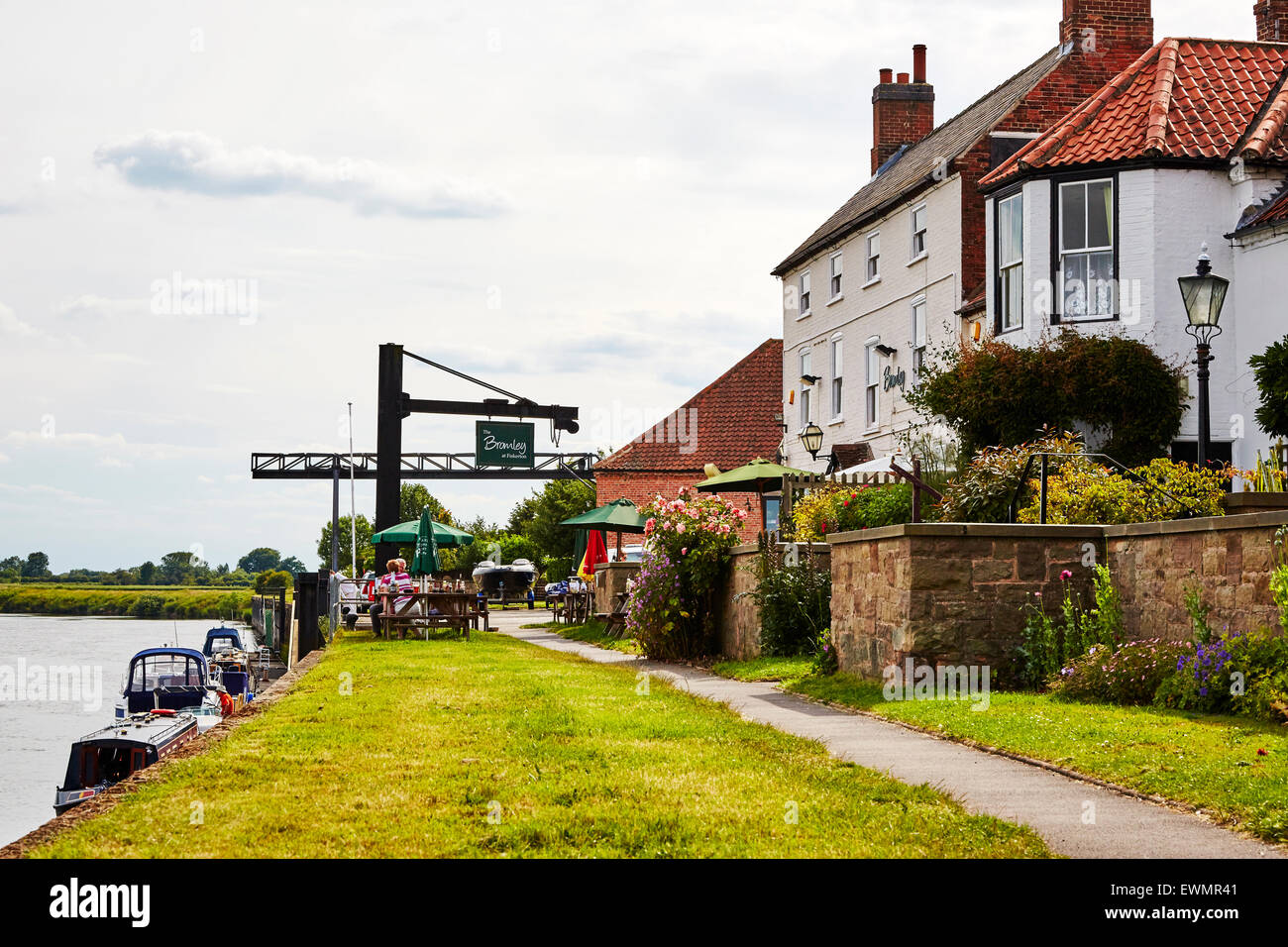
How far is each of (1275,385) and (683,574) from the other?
7714 millimetres

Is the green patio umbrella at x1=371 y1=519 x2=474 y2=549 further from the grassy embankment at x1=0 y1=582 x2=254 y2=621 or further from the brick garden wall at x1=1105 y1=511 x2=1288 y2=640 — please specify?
the grassy embankment at x1=0 y1=582 x2=254 y2=621

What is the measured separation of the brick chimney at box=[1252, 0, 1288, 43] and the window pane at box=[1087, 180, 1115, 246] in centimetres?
822

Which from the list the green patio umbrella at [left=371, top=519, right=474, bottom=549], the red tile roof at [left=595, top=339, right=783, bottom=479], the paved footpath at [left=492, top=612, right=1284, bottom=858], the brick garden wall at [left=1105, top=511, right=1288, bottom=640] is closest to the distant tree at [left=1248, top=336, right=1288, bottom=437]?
the brick garden wall at [left=1105, top=511, right=1288, bottom=640]

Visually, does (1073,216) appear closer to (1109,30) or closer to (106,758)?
(1109,30)

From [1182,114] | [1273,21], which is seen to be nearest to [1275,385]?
[1182,114]

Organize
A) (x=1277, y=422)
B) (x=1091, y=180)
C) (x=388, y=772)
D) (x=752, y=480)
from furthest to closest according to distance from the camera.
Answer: (x=752, y=480) < (x=1091, y=180) < (x=1277, y=422) < (x=388, y=772)

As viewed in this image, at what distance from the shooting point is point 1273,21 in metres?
27.4

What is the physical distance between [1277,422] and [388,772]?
996cm

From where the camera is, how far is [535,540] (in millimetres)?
68375

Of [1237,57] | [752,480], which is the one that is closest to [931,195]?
[1237,57]

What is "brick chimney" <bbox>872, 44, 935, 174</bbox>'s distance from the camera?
37.8 meters

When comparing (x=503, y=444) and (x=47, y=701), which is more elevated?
(x=503, y=444)

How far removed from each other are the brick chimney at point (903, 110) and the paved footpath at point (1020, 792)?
2859 centimetres
